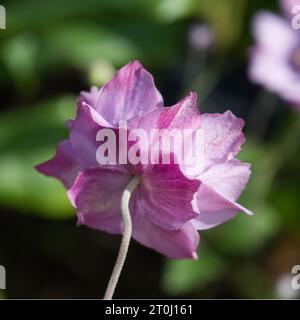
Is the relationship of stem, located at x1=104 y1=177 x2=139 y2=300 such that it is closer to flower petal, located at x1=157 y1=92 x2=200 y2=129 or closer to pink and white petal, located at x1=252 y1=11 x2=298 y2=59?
flower petal, located at x1=157 y1=92 x2=200 y2=129

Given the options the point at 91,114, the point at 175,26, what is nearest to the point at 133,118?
the point at 91,114

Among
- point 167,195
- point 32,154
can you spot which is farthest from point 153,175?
point 32,154

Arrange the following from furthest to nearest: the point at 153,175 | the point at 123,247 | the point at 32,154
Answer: the point at 32,154 → the point at 153,175 → the point at 123,247

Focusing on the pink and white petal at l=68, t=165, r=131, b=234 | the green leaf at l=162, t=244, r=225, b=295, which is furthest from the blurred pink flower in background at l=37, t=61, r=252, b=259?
the green leaf at l=162, t=244, r=225, b=295

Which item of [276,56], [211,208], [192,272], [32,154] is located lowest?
[192,272]

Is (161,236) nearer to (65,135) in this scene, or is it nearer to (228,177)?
Result: (228,177)
